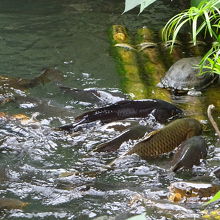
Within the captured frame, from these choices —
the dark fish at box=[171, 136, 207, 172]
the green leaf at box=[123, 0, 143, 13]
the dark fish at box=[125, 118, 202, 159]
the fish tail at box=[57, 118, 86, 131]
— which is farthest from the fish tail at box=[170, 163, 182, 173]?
the green leaf at box=[123, 0, 143, 13]

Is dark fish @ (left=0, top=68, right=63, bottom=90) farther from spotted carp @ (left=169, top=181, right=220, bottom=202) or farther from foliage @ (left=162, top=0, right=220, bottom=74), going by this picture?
spotted carp @ (left=169, top=181, right=220, bottom=202)

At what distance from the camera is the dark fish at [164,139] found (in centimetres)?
423

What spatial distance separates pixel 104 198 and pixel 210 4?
167 cm

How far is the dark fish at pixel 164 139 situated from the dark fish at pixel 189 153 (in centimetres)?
11

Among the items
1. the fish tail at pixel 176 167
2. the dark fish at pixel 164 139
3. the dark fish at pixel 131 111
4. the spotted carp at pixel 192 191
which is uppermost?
the dark fish at pixel 131 111

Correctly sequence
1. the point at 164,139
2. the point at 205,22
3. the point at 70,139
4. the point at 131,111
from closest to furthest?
the point at 164,139
the point at 205,22
the point at 70,139
the point at 131,111

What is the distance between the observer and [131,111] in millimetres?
4867

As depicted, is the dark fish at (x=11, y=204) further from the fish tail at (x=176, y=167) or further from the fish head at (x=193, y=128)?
the fish head at (x=193, y=128)

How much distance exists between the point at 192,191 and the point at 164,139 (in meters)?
0.83

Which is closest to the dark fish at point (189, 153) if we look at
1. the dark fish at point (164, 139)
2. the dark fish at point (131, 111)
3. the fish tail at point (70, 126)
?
the dark fish at point (164, 139)

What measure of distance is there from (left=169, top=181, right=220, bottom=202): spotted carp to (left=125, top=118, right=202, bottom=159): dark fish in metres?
0.70

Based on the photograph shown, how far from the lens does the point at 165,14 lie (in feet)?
28.1

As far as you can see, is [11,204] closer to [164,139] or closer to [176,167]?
[176,167]

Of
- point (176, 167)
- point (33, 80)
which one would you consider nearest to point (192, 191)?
point (176, 167)
